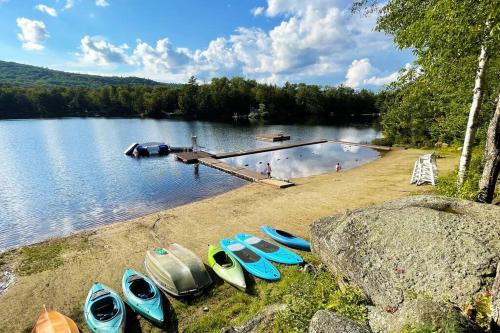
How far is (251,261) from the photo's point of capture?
45.8 ft

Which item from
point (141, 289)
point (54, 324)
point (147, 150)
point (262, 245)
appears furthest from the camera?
point (147, 150)

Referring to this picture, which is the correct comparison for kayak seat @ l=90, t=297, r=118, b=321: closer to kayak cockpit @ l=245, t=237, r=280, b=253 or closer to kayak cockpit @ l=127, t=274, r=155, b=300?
kayak cockpit @ l=127, t=274, r=155, b=300

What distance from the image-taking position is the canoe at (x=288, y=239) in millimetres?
15609

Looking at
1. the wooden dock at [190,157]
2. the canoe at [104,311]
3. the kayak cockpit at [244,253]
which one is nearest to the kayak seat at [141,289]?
the canoe at [104,311]

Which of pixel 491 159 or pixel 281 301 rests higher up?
pixel 491 159

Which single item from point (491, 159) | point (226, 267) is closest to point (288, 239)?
point (226, 267)

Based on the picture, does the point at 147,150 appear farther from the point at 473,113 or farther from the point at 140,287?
the point at 473,113

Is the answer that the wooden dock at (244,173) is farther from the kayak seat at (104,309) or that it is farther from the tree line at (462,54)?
the kayak seat at (104,309)

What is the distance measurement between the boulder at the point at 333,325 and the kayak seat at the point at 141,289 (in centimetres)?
838

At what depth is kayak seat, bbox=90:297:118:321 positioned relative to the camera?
1077 cm

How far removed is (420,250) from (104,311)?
11.0 m

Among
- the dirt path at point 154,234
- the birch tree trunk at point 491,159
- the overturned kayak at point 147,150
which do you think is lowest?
the dirt path at point 154,234

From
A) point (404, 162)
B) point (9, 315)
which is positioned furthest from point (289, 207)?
point (404, 162)

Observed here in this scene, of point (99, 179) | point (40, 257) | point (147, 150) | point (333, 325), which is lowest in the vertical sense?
point (40, 257)
